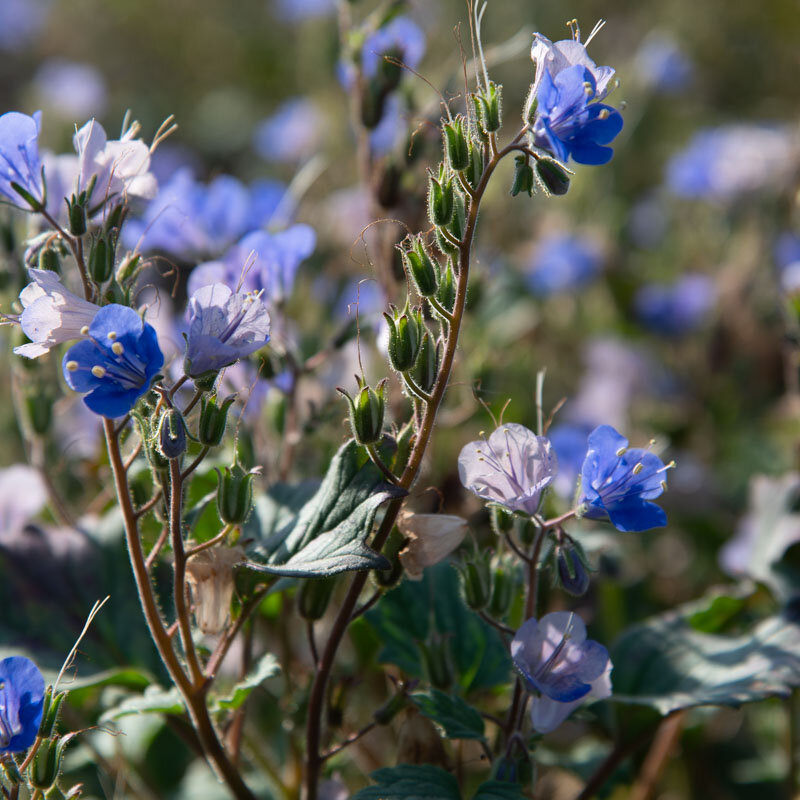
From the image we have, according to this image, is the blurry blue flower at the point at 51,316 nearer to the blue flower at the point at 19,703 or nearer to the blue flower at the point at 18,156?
the blue flower at the point at 18,156

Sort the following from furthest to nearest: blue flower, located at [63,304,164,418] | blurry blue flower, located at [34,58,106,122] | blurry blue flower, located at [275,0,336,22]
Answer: blurry blue flower, located at [275,0,336,22]
blurry blue flower, located at [34,58,106,122]
blue flower, located at [63,304,164,418]

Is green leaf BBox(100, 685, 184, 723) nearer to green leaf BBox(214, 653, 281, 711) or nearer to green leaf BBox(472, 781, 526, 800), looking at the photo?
green leaf BBox(214, 653, 281, 711)

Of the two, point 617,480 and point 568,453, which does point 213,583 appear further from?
point 568,453

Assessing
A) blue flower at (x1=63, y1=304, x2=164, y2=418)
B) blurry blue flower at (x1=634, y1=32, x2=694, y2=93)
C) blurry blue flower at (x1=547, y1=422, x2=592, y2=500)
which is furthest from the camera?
blurry blue flower at (x1=634, y1=32, x2=694, y2=93)

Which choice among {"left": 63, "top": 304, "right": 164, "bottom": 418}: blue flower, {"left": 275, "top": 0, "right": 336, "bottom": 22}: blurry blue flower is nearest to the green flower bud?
{"left": 63, "top": 304, "right": 164, "bottom": 418}: blue flower

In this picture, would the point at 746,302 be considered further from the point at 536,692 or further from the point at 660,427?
the point at 536,692

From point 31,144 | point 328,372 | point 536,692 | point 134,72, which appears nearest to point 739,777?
point 536,692

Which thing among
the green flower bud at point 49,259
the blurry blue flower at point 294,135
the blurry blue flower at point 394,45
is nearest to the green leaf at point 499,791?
the green flower bud at point 49,259
